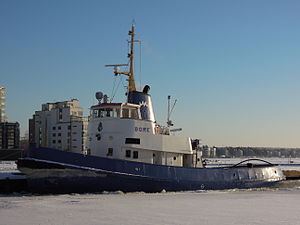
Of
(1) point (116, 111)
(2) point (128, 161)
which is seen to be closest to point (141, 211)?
(2) point (128, 161)

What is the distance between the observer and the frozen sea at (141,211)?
32.7 ft

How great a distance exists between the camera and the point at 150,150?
18453 millimetres

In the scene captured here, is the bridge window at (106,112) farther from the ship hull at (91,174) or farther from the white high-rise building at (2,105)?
the white high-rise building at (2,105)

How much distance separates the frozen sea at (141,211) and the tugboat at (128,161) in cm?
92

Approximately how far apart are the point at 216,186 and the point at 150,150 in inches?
154

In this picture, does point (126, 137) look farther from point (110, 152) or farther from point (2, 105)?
point (2, 105)

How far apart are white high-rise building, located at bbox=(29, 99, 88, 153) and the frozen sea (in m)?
53.3

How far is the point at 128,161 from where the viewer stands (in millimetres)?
16766

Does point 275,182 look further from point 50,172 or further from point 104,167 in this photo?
point 50,172

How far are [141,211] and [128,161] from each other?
16.9 feet

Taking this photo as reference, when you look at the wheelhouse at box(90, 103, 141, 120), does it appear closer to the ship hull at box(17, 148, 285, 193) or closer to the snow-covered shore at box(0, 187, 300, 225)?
the ship hull at box(17, 148, 285, 193)

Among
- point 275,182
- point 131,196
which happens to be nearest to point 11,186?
point 131,196

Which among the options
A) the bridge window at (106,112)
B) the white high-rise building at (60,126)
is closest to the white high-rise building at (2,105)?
the white high-rise building at (60,126)

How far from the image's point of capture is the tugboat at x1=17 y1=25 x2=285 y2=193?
1602 cm
